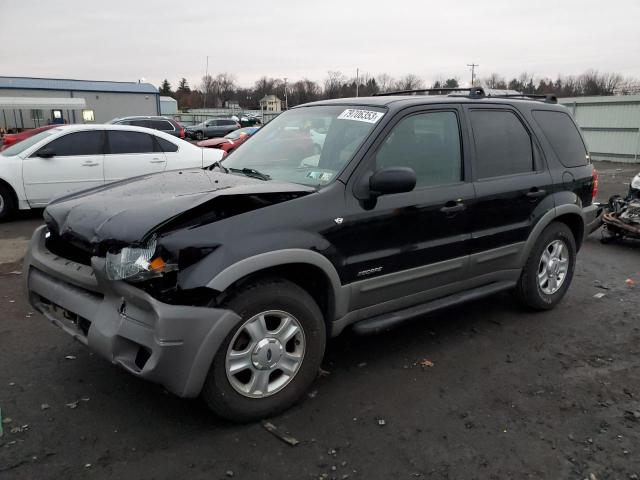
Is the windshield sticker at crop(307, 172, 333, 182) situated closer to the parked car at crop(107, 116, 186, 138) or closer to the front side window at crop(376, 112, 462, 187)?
the front side window at crop(376, 112, 462, 187)

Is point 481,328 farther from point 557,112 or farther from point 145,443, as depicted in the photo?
point 145,443

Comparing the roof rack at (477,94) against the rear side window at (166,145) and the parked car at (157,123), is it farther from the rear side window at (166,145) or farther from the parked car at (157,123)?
the parked car at (157,123)

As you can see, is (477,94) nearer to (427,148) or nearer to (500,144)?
(500,144)

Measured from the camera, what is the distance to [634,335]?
4617mm

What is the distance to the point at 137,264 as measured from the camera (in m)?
2.75

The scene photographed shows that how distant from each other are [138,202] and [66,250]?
27.6 inches

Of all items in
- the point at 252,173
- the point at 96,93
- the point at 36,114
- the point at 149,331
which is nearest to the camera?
the point at 149,331

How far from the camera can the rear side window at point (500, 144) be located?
4316 mm

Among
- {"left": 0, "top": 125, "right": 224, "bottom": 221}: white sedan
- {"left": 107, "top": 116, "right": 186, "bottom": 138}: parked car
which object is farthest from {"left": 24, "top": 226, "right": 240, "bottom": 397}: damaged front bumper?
{"left": 107, "top": 116, "right": 186, "bottom": 138}: parked car

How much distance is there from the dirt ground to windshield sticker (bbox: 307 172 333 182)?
139cm

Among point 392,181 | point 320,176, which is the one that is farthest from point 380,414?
point 320,176

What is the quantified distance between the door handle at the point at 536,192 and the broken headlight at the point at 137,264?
321cm

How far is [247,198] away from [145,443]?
148cm

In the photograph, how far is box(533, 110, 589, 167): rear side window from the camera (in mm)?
4926
